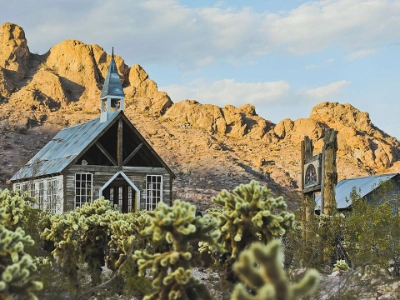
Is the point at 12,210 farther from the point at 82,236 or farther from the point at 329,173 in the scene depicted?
the point at 329,173

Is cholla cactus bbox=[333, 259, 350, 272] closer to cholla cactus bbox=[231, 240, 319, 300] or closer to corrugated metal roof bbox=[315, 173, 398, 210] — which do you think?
corrugated metal roof bbox=[315, 173, 398, 210]

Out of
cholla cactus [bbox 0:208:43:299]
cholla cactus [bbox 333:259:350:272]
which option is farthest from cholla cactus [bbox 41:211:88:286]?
cholla cactus [bbox 333:259:350:272]

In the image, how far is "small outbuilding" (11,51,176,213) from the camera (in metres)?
23.4

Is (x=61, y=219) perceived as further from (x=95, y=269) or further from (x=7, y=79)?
(x=7, y=79)

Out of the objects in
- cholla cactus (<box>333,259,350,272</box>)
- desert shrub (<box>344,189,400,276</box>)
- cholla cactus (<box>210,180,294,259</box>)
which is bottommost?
cholla cactus (<box>333,259,350,272</box>)

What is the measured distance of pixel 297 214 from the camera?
57.2ft

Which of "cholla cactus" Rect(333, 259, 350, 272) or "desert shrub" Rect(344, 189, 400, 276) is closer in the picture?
"desert shrub" Rect(344, 189, 400, 276)

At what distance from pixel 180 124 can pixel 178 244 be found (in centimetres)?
5782

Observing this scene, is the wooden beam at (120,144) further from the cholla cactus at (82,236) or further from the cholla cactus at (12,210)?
the cholla cactus at (12,210)

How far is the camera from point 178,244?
22.9 ft

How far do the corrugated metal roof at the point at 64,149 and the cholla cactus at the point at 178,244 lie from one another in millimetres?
16112

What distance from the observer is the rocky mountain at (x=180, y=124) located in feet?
189

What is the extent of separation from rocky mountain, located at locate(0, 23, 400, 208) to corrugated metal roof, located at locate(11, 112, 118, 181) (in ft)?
80.3

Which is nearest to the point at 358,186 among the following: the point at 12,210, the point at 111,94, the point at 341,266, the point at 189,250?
the point at 341,266
